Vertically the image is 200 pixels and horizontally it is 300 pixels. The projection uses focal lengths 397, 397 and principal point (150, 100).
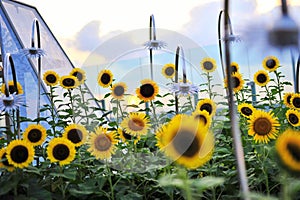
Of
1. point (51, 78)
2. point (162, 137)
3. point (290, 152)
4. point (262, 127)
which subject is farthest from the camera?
point (51, 78)

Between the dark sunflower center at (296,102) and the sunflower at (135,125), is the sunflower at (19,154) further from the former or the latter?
the dark sunflower center at (296,102)

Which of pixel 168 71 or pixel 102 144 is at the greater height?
pixel 168 71

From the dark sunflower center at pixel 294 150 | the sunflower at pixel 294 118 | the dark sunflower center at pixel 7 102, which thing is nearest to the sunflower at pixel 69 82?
the dark sunflower center at pixel 7 102

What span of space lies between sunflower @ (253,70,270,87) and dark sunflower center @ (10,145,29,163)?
2.43ft

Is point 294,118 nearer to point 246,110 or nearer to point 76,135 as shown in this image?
point 246,110

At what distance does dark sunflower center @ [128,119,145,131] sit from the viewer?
0.93m

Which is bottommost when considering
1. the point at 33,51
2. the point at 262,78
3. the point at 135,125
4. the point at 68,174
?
the point at 68,174

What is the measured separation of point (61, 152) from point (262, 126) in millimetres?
418

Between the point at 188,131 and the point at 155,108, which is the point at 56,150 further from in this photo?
the point at 188,131

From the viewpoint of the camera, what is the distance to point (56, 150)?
0.85 metres

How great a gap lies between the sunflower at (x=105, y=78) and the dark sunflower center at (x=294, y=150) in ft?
2.85

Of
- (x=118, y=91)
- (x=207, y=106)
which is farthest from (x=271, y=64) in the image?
(x=118, y=91)

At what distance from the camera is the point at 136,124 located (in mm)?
932

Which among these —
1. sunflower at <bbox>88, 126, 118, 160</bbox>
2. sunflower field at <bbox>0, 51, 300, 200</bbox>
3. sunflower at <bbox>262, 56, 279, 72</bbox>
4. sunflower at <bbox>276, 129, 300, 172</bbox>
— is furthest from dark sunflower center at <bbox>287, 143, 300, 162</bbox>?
sunflower at <bbox>262, 56, 279, 72</bbox>
